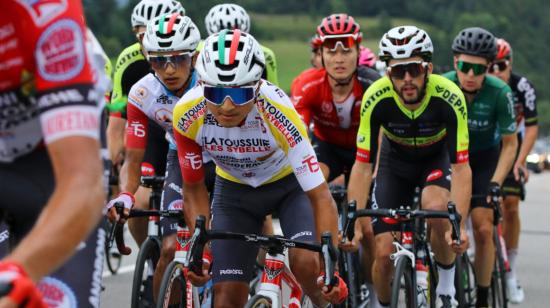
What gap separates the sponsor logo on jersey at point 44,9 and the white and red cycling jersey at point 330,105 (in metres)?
6.30

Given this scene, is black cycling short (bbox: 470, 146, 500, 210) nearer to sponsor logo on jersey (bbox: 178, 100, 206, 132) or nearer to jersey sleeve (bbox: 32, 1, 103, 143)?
sponsor logo on jersey (bbox: 178, 100, 206, 132)

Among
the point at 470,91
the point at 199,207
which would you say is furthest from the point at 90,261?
the point at 470,91

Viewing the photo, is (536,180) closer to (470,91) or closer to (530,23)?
(470,91)

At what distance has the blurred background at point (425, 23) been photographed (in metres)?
110

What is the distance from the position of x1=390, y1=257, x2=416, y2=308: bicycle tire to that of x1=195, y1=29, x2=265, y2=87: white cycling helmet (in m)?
1.74

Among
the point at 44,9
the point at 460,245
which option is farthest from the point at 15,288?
the point at 460,245

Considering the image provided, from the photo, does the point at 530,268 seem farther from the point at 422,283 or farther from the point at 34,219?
the point at 34,219

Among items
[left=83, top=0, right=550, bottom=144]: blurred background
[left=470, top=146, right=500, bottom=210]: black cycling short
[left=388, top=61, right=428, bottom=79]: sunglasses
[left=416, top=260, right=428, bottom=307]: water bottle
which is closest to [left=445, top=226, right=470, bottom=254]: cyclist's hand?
[left=416, top=260, right=428, bottom=307]: water bottle

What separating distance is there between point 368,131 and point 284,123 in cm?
181

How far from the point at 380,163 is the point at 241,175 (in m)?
2.09

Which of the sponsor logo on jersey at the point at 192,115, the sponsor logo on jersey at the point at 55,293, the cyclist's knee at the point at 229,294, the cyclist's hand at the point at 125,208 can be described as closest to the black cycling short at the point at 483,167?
the cyclist's hand at the point at 125,208

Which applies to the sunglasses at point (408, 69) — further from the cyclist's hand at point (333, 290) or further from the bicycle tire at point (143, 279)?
the cyclist's hand at point (333, 290)

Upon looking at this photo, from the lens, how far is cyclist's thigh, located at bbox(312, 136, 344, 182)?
30.8 feet

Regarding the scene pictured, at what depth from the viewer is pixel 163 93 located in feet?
24.2
